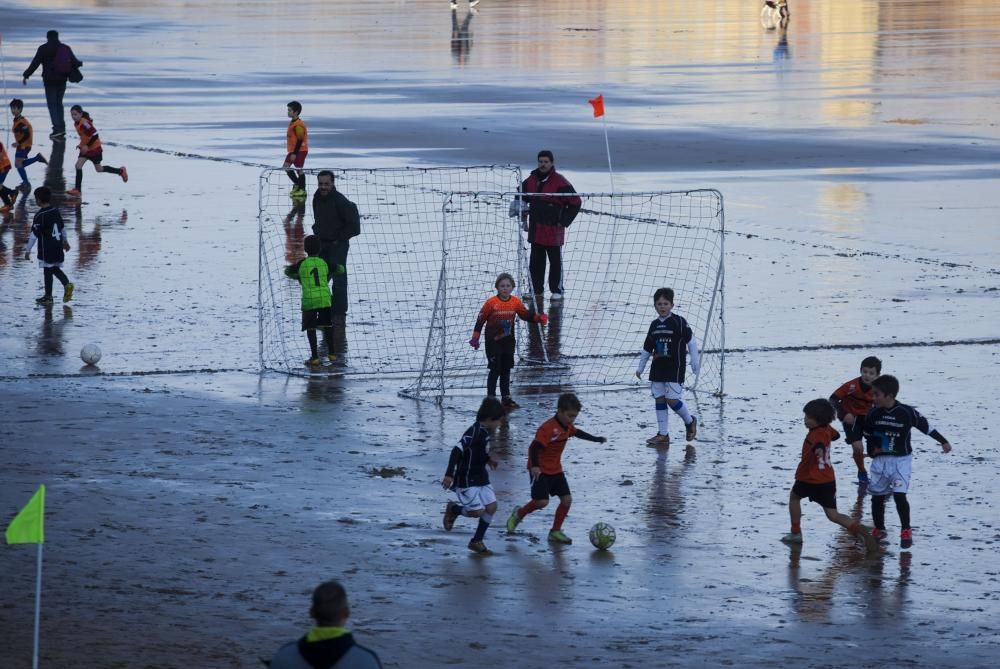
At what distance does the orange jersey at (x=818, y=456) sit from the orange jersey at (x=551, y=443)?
1.54 meters

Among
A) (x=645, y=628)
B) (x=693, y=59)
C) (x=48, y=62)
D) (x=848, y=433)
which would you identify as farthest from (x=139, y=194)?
(x=693, y=59)

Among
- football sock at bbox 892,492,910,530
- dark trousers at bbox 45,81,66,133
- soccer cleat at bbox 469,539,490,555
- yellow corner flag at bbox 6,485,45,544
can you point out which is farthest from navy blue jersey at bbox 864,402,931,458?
dark trousers at bbox 45,81,66,133

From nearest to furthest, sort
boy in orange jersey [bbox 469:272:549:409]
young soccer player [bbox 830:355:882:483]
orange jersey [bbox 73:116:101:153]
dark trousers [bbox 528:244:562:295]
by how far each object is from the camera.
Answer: young soccer player [bbox 830:355:882:483] → boy in orange jersey [bbox 469:272:549:409] → dark trousers [bbox 528:244:562:295] → orange jersey [bbox 73:116:101:153]

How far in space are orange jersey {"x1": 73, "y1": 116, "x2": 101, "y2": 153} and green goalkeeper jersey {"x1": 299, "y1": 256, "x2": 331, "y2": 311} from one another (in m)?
12.1

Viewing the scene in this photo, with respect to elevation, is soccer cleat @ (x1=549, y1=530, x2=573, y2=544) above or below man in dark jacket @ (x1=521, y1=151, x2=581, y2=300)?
below

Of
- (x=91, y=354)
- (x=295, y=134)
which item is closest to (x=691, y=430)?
(x=91, y=354)

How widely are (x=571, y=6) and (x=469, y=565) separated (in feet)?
246

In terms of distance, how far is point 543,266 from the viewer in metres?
20.0

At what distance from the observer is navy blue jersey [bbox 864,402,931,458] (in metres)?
11.3

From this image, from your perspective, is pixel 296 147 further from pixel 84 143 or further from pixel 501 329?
pixel 501 329

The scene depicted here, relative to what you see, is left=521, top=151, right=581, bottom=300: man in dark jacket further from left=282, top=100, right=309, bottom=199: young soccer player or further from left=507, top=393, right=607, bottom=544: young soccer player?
left=507, top=393, right=607, bottom=544: young soccer player

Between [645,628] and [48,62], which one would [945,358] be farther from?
[48,62]

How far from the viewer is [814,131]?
35.1 metres

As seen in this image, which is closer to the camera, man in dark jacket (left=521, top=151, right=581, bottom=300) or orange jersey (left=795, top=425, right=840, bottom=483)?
orange jersey (left=795, top=425, right=840, bottom=483)
